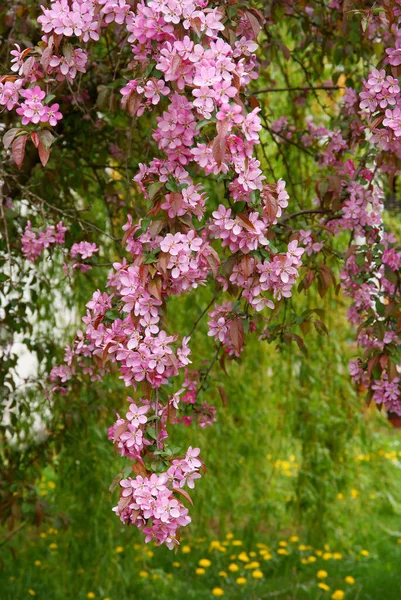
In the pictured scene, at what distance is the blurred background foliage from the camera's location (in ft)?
8.86

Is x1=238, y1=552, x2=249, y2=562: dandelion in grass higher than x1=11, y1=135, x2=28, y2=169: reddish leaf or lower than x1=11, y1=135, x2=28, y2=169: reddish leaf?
higher

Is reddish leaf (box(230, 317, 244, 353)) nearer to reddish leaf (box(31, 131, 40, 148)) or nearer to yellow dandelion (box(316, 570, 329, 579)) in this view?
reddish leaf (box(31, 131, 40, 148))

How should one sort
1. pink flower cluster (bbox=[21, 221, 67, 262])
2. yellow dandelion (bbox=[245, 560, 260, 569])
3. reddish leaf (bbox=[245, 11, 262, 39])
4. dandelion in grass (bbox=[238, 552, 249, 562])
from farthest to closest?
dandelion in grass (bbox=[238, 552, 249, 562]) → yellow dandelion (bbox=[245, 560, 260, 569]) → pink flower cluster (bbox=[21, 221, 67, 262]) → reddish leaf (bbox=[245, 11, 262, 39])

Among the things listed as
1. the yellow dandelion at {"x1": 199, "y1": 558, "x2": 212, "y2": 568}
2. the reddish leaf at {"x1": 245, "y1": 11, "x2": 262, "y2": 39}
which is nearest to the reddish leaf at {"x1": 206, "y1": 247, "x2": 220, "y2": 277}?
the reddish leaf at {"x1": 245, "y1": 11, "x2": 262, "y2": 39}

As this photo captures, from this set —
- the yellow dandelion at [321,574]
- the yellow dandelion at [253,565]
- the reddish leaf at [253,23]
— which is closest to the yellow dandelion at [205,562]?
the yellow dandelion at [253,565]

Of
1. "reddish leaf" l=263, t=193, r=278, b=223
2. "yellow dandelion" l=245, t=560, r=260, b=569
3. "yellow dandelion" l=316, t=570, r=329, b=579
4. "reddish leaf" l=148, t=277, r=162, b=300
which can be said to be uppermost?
"yellow dandelion" l=245, t=560, r=260, b=569

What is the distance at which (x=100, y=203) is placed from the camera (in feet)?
11.1

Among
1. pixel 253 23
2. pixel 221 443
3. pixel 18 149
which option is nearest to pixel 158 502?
pixel 18 149

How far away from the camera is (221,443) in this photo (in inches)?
139

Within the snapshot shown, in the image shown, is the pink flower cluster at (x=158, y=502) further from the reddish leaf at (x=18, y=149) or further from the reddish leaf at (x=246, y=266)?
the reddish leaf at (x=18, y=149)

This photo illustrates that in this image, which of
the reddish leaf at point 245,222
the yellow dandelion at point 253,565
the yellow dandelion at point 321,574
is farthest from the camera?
the yellow dandelion at point 253,565

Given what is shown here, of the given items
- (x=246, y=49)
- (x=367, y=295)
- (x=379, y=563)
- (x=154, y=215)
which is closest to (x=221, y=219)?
(x=154, y=215)

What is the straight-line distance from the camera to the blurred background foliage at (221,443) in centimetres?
270

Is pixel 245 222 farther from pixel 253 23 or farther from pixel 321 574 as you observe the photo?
pixel 321 574
